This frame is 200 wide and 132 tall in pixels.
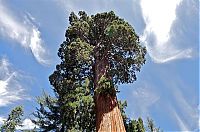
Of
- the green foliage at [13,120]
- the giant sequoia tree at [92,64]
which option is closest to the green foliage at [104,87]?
the giant sequoia tree at [92,64]

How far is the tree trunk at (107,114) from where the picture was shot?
10.2 metres

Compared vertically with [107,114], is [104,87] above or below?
above

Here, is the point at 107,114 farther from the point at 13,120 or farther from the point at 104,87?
the point at 13,120

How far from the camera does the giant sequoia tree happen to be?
12117 mm

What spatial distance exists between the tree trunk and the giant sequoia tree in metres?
0.04

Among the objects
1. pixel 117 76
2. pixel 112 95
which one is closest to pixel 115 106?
pixel 112 95

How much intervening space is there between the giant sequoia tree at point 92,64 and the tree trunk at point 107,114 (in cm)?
4

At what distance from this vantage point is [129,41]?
45.9ft

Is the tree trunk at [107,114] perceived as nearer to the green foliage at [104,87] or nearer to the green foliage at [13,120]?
the green foliage at [104,87]

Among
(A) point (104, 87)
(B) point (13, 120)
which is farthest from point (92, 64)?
(B) point (13, 120)

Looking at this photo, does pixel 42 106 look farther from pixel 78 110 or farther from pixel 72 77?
pixel 78 110

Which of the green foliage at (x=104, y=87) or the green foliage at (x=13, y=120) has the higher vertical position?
the green foliage at (x=13, y=120)

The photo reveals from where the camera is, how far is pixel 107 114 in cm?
1073

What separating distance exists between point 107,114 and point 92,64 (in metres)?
3.46
